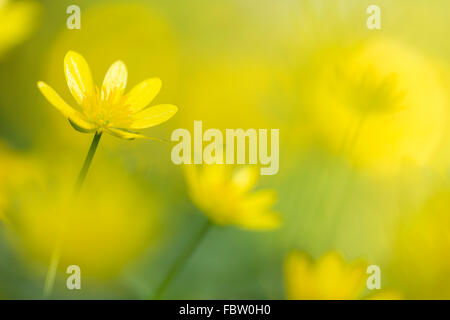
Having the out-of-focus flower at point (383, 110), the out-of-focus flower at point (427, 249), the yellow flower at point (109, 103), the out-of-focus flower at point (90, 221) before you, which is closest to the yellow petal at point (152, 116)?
the yellow flower at point (109, 103)

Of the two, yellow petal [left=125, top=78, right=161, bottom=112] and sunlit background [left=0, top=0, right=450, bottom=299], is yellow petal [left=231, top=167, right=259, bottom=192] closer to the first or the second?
sunlit background [left=0, top=0, right=450, bottom=299]

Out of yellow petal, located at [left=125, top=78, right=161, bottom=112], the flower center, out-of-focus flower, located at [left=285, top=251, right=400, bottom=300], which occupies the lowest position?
out-of-focus flower, located at [left=285, top=251, right=400, bottom=300]

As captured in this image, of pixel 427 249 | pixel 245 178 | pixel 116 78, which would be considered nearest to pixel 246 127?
pixel 245 178

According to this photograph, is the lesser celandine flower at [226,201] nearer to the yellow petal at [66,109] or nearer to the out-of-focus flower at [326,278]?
the out-of-focus flower at [326,278]

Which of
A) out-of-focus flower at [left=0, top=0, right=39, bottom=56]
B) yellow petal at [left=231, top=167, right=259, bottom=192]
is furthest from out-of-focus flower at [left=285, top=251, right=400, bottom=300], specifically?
out-of-focus flower at [left=0, top=0, right=39, bottom=56]
